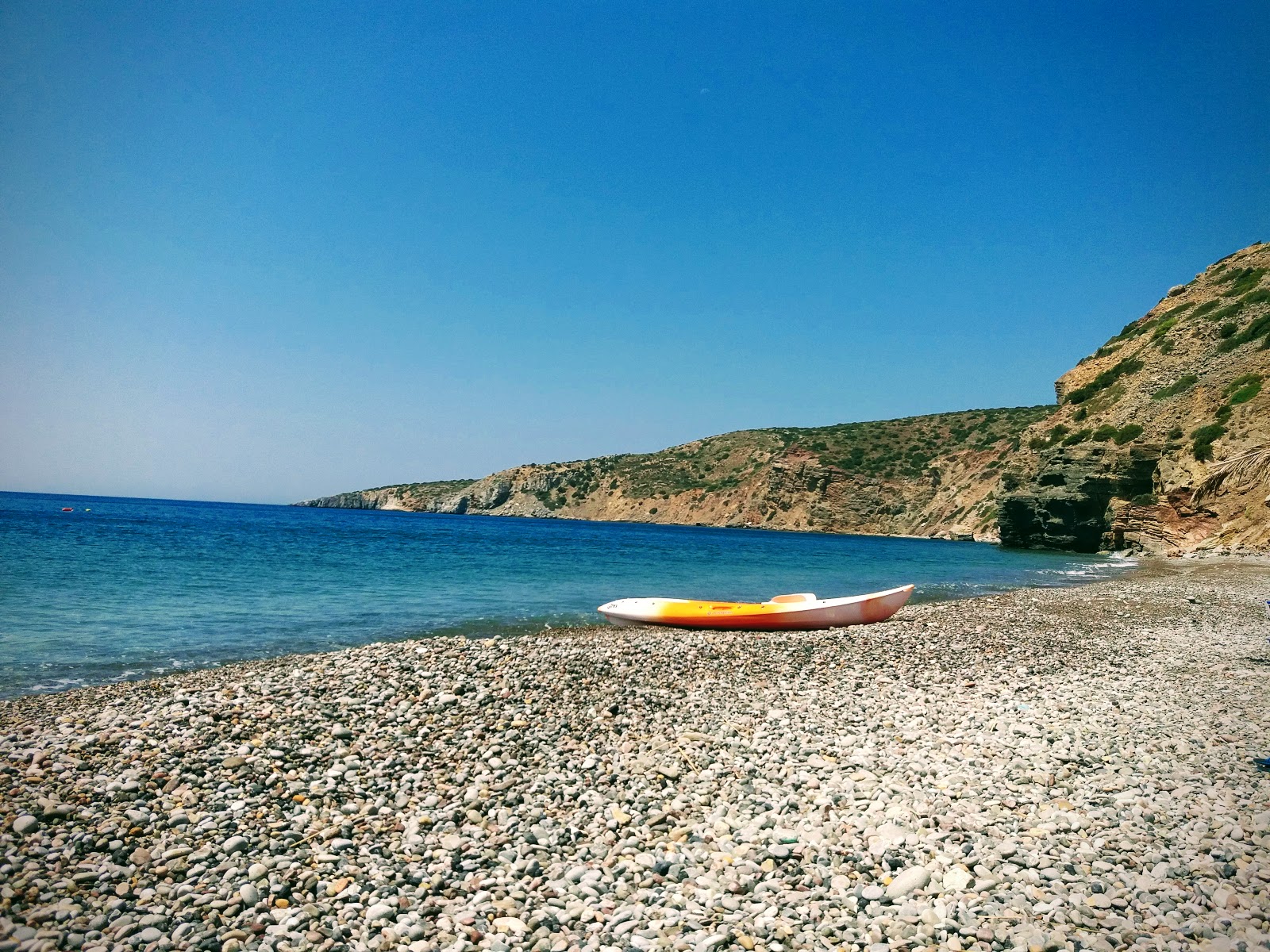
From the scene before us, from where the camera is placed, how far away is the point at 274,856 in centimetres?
536

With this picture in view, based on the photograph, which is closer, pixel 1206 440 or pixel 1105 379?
pixel 1206 440

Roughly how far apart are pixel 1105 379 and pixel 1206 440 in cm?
2164

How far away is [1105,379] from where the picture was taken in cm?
5925

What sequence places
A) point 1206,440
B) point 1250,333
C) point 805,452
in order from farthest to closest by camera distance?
point 805,452 → point 1250,333 → point 1206,440

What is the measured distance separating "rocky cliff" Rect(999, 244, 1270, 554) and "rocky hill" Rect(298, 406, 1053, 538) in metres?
17.1

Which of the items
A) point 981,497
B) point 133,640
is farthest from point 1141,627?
point 981,497

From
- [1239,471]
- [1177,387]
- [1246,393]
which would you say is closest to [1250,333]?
[1177,387]

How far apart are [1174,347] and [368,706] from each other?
64.9 m

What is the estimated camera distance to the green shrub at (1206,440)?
39.4 m

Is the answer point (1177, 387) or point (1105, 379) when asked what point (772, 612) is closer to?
point (1177, 387)

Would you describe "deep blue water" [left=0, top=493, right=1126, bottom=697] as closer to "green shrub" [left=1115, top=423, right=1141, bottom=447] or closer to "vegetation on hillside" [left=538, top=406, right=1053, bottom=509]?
"green shrub" [left=1115, top=423, right=1141, bottom=447]

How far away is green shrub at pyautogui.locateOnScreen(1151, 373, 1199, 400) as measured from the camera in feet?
155

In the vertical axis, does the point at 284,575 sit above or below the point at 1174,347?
below

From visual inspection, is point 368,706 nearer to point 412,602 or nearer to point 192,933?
point 192,933
